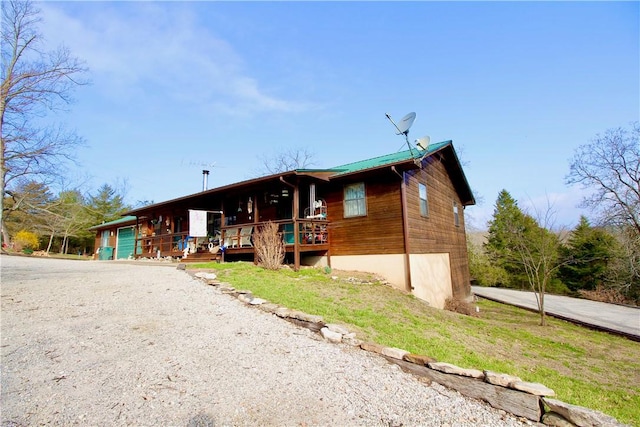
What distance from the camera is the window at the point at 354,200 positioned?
1153 cm

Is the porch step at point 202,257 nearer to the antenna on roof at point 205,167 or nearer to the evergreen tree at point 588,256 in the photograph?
the antenna on roof at point 205,167

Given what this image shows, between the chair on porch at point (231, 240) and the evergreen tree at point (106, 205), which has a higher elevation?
the evergreen tree at point (106, 205)

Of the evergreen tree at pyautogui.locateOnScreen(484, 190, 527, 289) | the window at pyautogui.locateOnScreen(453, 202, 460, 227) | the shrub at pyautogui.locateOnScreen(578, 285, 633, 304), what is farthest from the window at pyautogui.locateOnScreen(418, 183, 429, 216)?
the shrub at pyautogui.locateOnScreen(578, 285, 633, 304)

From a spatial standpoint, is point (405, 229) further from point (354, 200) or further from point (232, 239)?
point (232, 239)

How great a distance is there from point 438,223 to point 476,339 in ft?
25.8

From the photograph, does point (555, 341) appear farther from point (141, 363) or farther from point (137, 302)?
point (137, 302)

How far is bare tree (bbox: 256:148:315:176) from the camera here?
111ft

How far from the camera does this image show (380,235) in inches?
429

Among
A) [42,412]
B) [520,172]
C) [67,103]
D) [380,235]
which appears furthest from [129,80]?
[520,172]

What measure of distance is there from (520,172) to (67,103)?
88.6 feet

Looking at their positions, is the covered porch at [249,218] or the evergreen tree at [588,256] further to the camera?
the evergreen tree at [588,256]

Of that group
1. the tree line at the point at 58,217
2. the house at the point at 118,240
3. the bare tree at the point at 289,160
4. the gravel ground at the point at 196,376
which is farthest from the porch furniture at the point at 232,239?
the bare tree at the point at 289,160

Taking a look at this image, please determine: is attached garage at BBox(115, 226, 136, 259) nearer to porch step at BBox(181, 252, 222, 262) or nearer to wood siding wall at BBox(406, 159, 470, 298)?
porch step at BBox(181, 252, 222, 262)

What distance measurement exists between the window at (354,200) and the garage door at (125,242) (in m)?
19.6
